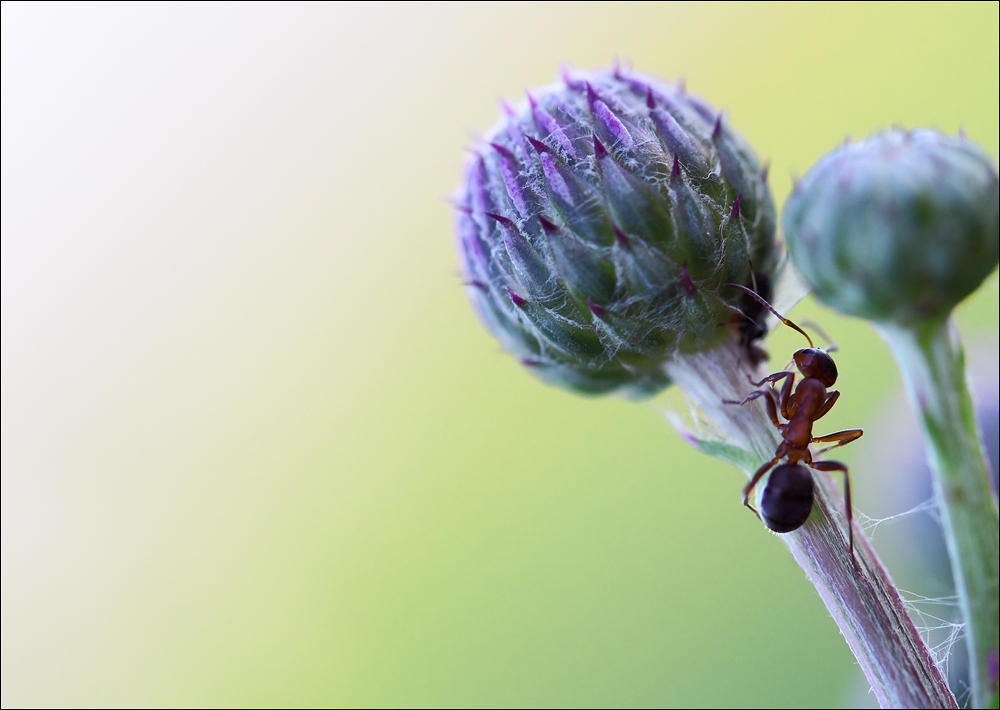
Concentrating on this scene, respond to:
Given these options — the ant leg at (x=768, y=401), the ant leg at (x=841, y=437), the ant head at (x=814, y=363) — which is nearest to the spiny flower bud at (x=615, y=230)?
the ant leg at (x=768, y=401)

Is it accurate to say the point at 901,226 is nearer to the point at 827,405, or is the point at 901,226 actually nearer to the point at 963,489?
the point at 963,489

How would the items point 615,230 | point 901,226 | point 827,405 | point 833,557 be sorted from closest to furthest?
point 901,226
point 833,557
point 615,230
point 827,405

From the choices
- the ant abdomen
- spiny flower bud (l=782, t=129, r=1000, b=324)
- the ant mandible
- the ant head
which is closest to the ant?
the ant mandible

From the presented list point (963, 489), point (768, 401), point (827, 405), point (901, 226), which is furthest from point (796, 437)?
point (901, 226)

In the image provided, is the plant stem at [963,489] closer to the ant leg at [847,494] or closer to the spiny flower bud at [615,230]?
the ant leg at [847,494]

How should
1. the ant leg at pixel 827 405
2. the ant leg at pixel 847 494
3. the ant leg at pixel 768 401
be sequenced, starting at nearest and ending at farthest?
1. the ant leg at pixel 847 494
2. the ant leg at pixel 768 401
3. the ant leg at pixel 827 405

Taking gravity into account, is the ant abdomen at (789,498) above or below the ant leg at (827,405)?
above

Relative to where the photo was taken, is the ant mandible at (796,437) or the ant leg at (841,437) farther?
the ant leg at (841,437)
